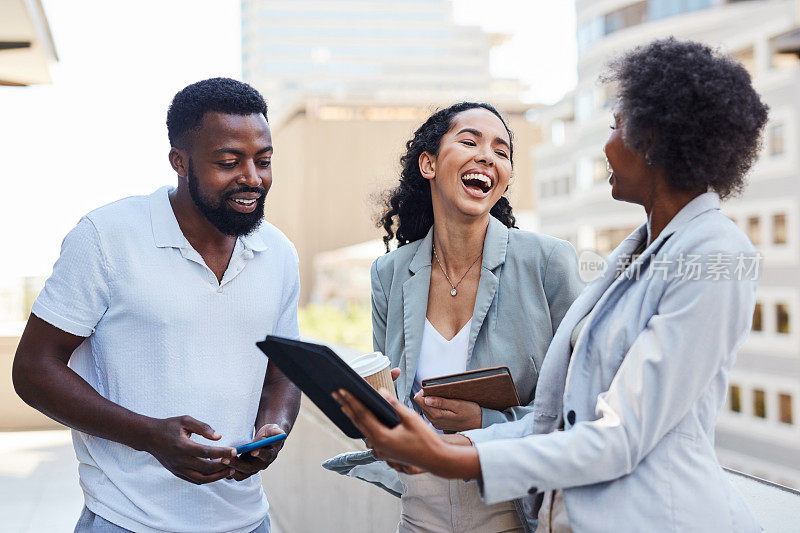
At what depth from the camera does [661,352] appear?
47.7 inches

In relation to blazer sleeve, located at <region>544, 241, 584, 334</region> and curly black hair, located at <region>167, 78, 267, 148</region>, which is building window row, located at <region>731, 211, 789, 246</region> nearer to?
blazer sleeve, located at <region>544, 241, 584, 334</region>

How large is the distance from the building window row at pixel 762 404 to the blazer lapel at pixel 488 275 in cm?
3590

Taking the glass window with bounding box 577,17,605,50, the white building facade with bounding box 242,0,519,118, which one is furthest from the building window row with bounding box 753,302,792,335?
the white building facade with bounding box 242,0,519,118

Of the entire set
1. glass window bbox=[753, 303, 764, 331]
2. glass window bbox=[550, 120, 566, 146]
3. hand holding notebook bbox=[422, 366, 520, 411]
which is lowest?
glass window bbox=[753, 303, 764, 331]

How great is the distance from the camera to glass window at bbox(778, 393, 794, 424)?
110ft

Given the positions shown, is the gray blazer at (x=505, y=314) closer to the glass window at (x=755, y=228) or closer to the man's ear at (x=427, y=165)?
the man's ear at (x=427, y=165)

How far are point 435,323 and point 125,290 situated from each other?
0.80m

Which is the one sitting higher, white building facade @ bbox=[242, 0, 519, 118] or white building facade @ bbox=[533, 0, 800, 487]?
white building facade @ bbox=[242, 0, 519, 118]

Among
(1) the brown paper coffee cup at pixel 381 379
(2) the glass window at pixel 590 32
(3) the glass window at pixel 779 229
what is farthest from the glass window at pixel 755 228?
(1) the brown paper coffee cup at pixel 381 379

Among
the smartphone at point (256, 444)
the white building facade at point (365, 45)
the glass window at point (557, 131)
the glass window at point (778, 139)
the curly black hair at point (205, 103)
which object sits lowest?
the smartphone at point (256, 444)

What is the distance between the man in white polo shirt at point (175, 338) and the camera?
5.58 ft

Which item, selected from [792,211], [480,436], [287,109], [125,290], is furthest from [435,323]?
[287,109]

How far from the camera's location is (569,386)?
1.38 m

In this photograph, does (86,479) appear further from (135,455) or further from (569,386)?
(569,386)
